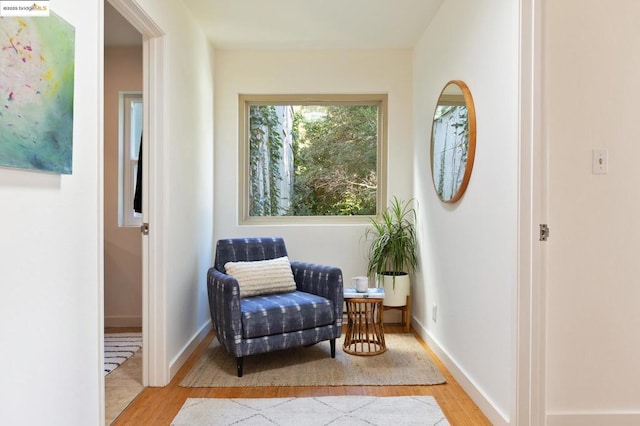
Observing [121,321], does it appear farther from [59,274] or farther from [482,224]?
[482,224]

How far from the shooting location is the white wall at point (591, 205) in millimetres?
2018

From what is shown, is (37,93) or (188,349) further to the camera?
(188,349)

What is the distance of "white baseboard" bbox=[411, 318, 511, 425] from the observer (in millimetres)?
2108

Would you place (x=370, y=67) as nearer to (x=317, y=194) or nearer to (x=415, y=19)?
(x=415, y=19)

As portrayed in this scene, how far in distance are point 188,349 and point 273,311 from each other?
78cm

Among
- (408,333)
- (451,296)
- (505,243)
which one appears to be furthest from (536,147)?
(408,333)

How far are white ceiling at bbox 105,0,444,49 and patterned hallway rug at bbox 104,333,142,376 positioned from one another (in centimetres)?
247

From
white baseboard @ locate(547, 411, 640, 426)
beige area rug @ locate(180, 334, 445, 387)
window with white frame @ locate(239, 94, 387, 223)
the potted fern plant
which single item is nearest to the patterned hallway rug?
beige area rug @ locate(180, 334, 445, 387)

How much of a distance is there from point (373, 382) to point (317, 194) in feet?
6.37

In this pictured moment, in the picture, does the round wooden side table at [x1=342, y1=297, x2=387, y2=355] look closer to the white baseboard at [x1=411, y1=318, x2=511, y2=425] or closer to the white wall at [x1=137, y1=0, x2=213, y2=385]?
the white baseboard at [x1=411, y1=318, x2=511, y2=425]

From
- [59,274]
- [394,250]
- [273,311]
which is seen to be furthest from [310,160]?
[59,274]

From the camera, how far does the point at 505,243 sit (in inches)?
81.7

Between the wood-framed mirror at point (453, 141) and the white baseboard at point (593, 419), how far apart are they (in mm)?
1249

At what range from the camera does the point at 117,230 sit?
390cm
